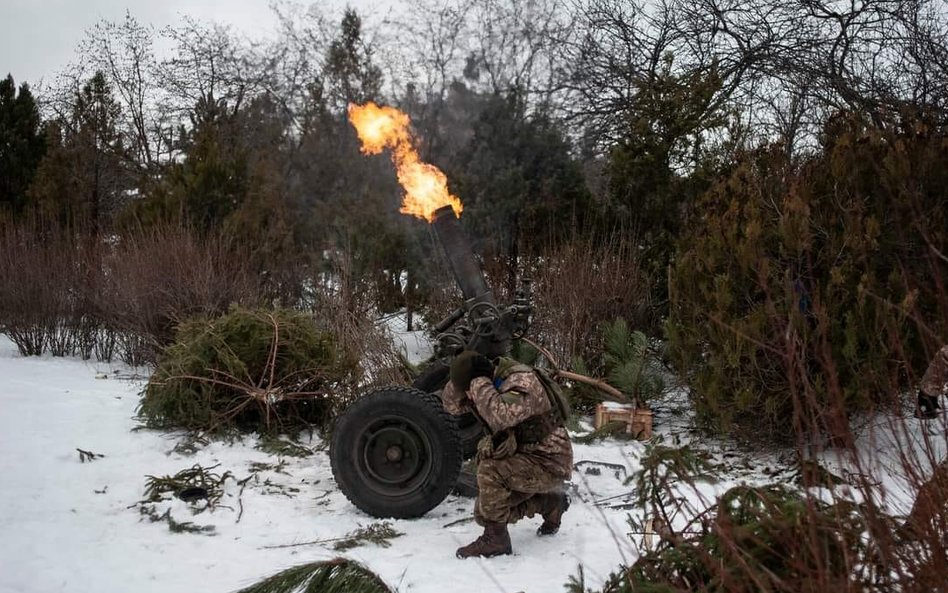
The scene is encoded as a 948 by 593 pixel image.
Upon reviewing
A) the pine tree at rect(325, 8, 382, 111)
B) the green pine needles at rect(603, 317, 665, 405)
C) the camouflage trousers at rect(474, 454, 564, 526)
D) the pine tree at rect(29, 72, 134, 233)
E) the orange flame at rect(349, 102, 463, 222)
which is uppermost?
the pine tree at rect(325, 8, 382, 111)

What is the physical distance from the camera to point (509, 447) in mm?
4613

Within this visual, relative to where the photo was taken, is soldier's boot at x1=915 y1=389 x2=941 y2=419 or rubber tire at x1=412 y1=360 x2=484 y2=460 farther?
rubber tire at x1=412 y1=360 x2=484 y2=460

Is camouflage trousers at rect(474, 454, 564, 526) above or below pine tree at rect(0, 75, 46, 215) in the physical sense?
below

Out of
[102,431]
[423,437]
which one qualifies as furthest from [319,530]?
[102,431]

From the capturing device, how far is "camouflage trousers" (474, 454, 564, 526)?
4613 mm

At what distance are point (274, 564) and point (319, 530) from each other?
0.56 metres

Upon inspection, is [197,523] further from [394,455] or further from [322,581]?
[322,581]

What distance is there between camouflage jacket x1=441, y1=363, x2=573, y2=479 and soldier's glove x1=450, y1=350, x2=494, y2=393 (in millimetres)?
42

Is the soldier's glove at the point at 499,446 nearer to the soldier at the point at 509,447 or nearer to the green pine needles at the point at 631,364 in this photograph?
the soldier at the point at 509,447

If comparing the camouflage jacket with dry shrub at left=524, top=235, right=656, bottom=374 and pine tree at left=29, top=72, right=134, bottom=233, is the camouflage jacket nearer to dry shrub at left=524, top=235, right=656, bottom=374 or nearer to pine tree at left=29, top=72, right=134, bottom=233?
dry shrub at left=524, top=235, right=656, bottom=374

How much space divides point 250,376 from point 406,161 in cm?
245

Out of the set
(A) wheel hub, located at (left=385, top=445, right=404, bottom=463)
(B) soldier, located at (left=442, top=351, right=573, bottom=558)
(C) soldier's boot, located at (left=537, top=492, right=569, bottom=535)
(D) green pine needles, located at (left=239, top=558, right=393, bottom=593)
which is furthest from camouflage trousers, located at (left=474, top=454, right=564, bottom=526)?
(D) green pine needles, located at (left=239, top=558, right=393, bottom=593)

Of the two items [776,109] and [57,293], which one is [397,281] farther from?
[776,109]

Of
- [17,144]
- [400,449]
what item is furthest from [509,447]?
[17,144]
